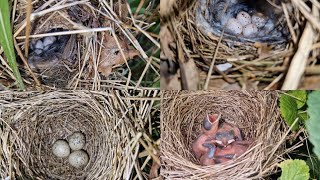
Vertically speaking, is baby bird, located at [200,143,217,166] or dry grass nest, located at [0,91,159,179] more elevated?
dry grass nest, located at [0,91,159,179]

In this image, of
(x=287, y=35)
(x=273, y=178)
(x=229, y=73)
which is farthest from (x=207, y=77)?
(x=273, y=178)

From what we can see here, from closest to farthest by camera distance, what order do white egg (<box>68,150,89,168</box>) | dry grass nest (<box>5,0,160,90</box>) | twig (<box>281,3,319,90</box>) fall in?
twig (<box>281,3,319,90</box>) < dry grass nest (<box>5,0,160,90</box>) < white egg (<box>68,150,89,168</box>)

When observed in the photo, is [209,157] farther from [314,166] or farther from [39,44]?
[39,44]

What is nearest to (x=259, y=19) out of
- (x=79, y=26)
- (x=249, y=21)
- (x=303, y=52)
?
(x=249, y=21)

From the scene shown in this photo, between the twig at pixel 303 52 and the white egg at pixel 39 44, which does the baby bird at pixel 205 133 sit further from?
the white egg at pixel 39 44

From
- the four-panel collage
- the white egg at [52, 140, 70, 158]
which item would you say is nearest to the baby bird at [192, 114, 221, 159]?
the four-panel collage

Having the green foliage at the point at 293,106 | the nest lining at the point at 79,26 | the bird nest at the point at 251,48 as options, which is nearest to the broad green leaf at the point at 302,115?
the green foliage at the point at 293,106

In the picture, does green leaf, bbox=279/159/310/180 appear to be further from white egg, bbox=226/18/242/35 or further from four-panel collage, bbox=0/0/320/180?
white egg, bbox=226/18/242/35

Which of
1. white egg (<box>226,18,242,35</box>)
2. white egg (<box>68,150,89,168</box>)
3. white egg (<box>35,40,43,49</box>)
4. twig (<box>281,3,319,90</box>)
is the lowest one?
white egg (<box>68,150,89,168</box>)
